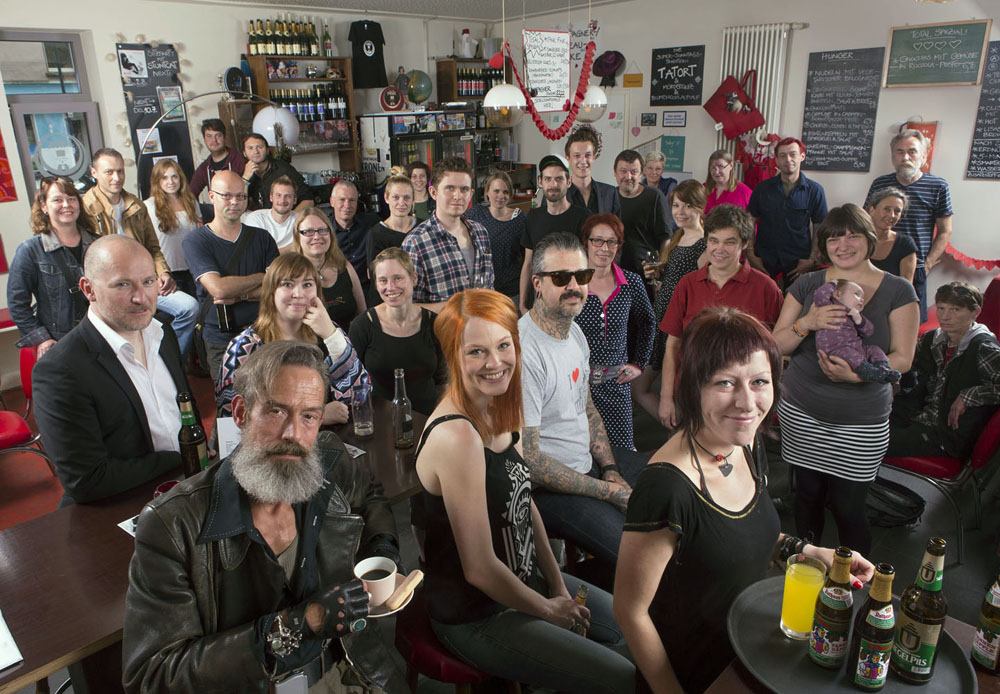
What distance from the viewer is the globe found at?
836 centimetres

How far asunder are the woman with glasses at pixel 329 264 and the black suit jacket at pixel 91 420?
1.53 meters

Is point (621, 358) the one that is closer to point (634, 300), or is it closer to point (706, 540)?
point (634, 300)

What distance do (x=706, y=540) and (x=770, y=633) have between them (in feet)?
0.76

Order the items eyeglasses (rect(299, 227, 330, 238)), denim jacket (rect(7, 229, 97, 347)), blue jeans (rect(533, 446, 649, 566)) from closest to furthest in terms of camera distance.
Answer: blue jeans (rect(533, 446, 649, 566)) → eyeglasses (rect(299, 227, 330, 238)) → denim jacket (rect(7, 229, 97, 347))

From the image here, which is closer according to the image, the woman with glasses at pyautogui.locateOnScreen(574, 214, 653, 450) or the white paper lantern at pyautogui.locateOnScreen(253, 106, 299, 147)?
the woman with glasses at pyautogui.locateOnScreen(574, 214, 653, 450)

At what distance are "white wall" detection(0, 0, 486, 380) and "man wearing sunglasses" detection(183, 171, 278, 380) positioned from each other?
2916 mm

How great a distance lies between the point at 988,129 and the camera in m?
5.57

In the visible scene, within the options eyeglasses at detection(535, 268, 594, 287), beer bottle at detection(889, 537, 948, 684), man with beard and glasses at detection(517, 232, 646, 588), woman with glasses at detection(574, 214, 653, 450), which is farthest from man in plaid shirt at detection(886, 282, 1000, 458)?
beer bottle at detection(889, 537, 948, 684)

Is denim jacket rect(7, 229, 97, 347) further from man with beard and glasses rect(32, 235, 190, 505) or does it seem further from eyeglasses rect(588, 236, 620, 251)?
eyeglasses rect(588, 236, 620, 251)

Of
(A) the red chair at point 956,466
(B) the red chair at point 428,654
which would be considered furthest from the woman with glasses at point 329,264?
(A) the red chair at point 956,466

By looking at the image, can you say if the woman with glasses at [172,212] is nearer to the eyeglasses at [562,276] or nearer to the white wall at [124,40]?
the white wall at [124,40]

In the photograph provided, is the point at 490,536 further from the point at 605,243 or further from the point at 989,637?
the point at 605,243

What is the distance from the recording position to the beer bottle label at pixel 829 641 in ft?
4.40

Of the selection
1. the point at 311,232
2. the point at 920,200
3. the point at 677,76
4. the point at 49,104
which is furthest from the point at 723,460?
the point at 677,76
